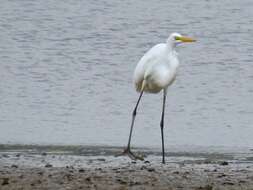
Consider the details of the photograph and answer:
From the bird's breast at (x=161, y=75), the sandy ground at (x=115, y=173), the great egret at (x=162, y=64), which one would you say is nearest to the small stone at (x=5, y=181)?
the sandy ground at (x=115, y=173)

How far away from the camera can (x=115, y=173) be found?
28.4 ft

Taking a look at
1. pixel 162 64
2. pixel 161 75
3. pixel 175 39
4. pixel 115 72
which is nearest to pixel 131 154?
→ pixel 161 75

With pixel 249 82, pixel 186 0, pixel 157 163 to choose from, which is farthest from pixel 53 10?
pixel 157 163

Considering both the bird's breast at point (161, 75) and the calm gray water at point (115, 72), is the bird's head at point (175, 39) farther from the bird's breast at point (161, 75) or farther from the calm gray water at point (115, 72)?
the calm gray water at point (115, 72)

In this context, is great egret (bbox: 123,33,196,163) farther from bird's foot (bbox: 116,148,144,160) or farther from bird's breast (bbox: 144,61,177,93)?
bird's foot (bbox: 116,148,144,160)

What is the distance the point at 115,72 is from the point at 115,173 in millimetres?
7068

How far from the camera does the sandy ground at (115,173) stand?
7938 mm

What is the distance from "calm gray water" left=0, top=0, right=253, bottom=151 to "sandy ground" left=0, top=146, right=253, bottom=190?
143 centimetres

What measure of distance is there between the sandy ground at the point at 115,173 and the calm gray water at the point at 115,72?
56.5 inches

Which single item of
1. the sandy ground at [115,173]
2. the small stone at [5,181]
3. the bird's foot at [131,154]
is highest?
the bird's foot at [131,154]

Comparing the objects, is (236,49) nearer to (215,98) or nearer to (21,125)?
(215,98)

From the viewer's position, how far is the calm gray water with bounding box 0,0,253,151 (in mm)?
12164

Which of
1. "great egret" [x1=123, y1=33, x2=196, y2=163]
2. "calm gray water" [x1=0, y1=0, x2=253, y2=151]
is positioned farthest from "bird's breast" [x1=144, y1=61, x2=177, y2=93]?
"calm gray water" [x1=0, y1=0, x2=253, y2=151]

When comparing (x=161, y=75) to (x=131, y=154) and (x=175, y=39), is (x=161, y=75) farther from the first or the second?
(x=131, y=154)
